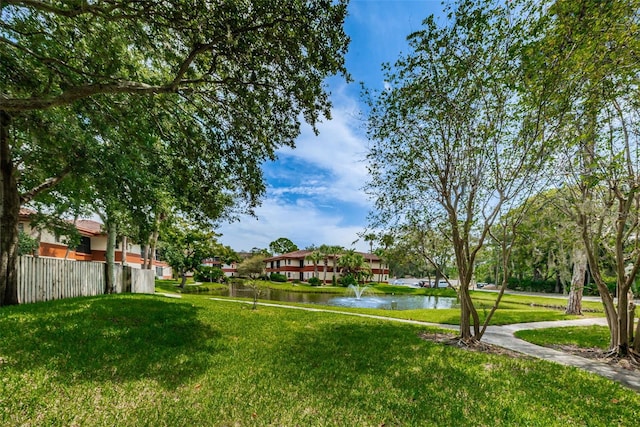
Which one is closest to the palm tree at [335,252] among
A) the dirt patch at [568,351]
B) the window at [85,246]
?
the window at [85,246]

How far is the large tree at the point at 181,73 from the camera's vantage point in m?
5.53

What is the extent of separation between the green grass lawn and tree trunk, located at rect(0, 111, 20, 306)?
1.78 m

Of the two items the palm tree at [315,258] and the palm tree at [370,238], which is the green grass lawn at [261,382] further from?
the palm tree at [315,258]

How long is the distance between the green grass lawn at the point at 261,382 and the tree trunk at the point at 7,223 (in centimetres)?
178

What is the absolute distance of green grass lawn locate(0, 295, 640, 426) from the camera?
144 inches

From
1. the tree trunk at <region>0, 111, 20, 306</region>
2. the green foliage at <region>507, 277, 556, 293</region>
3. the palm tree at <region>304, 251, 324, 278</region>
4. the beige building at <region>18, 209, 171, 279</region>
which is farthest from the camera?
the palm tree at <region>304, 251, 324, 278</region>

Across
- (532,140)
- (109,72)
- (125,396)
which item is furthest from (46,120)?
(532,140)

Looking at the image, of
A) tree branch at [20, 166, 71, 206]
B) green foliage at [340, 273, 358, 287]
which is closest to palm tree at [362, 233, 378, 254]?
tree branch at [20, 166, 71, 206]

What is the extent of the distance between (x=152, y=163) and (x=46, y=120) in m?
2.45

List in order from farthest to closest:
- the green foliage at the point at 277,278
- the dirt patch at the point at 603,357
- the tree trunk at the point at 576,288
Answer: the green foliage at the point at 277,278 → the tree trunk at the point at 576,288 → the dirt patch at the point at 603,357

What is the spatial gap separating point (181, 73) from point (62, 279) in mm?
10558

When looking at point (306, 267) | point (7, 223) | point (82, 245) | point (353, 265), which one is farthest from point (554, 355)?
point (306, 267)

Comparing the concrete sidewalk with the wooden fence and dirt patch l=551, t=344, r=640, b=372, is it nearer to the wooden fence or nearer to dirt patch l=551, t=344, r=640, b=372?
dirt patch l=551, t=344, r=640, b=372

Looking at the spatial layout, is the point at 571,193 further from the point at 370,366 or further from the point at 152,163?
the point at 152,163
